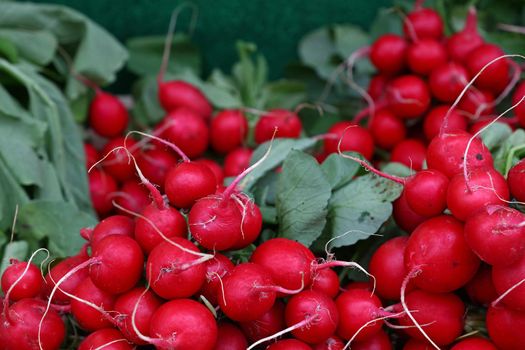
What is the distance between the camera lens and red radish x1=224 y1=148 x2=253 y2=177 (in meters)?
1.59

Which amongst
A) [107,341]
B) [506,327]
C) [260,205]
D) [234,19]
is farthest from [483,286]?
[234,19]

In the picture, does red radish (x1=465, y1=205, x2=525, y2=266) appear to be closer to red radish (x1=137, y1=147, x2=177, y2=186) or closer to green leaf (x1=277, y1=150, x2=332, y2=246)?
green leaf (x1=277, y1=150, x2=332, y2=246)

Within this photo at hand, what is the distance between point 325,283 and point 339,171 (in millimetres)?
275

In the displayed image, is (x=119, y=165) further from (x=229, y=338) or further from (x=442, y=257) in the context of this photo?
(x=442, y=257)

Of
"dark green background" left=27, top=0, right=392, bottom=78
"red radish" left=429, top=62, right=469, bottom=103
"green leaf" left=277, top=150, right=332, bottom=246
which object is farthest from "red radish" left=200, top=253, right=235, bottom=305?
"dark green background" left=27, top=0, right=392, bottom=78

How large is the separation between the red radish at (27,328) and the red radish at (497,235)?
62 cm

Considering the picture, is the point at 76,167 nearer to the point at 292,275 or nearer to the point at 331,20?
the point at 292,275

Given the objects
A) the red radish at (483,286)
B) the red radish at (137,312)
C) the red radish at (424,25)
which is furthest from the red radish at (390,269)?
the red radish at (424,25)

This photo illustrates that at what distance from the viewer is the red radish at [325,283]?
103cm

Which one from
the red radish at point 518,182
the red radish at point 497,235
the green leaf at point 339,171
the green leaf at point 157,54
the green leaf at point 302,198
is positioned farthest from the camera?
the green leaf at point 157,54

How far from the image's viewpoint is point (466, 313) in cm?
104

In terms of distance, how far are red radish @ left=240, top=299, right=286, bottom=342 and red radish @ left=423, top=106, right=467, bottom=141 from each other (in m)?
0.71

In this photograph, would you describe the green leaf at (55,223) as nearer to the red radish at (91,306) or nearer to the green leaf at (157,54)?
the red radish at (91,306)

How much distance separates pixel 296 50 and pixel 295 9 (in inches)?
5.1
